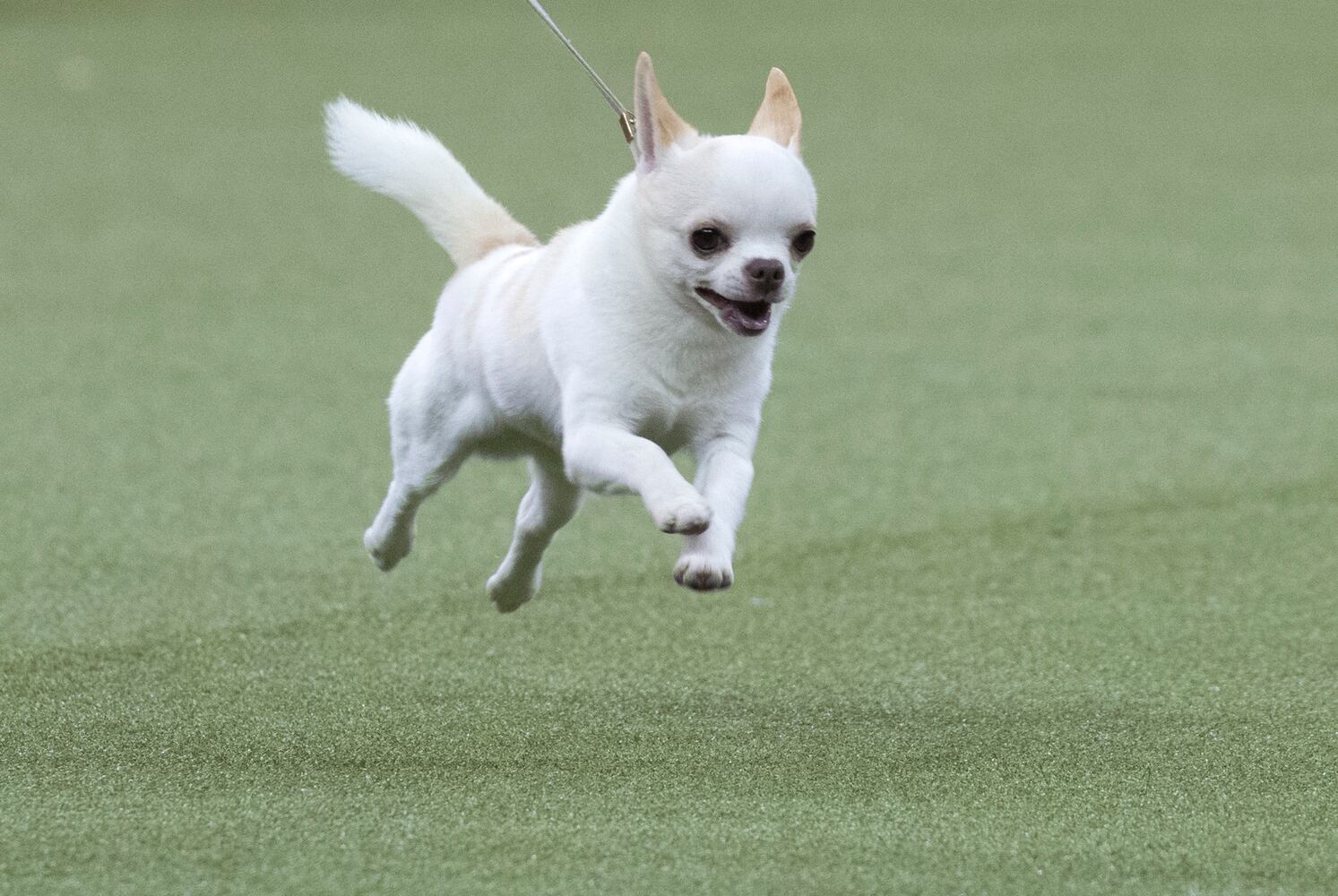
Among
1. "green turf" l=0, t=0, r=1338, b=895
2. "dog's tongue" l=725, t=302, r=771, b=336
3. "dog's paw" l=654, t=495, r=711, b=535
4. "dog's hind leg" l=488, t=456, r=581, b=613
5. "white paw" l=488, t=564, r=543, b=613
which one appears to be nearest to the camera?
"dog's paw" l=654, t=495, r=711, b=535

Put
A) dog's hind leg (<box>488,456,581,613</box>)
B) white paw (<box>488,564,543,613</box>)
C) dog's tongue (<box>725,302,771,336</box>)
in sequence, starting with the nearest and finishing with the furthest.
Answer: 1. dog's tongue (<box>725,302,771,336</box>)
2. dog's hind leg (<box>488,456,581,613</box>)
3. white paw (<box>488,564,543,613</box>)

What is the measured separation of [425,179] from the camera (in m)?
3.36

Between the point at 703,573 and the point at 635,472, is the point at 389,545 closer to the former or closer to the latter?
the point at 635,472

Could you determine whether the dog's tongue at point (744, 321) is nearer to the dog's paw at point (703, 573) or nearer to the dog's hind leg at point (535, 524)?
the dog's paw at point (703, 573)

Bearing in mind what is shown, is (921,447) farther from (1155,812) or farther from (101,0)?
(101,0)

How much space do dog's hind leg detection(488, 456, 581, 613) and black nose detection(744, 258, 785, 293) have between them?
2.71ft

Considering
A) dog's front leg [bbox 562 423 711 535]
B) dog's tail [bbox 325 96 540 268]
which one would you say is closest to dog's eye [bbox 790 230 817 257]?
dog's front leg [bbox 562 423 711 535]

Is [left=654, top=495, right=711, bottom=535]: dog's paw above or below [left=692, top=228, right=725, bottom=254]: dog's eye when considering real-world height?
below

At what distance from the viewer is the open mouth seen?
262 centimetres

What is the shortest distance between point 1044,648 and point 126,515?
2.15 m

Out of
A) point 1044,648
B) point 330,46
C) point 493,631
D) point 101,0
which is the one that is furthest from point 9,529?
point 101,0

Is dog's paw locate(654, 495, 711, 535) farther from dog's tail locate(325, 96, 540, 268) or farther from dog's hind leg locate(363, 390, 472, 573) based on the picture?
dog's tail locate(325, 96, 540, 268)

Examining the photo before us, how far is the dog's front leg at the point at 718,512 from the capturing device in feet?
8.31

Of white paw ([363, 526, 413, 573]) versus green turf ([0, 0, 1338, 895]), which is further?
white paw ([363, 526, 413, 573])
